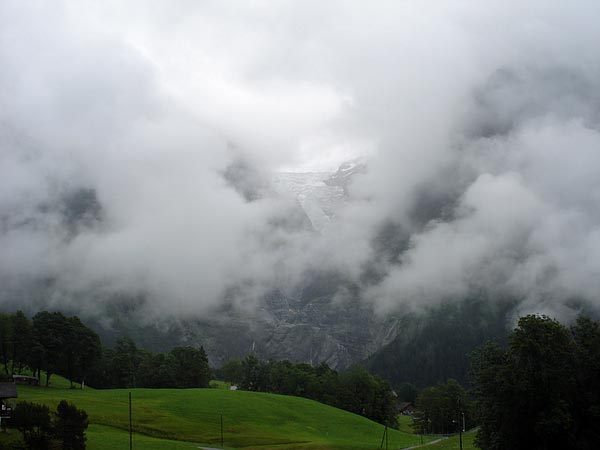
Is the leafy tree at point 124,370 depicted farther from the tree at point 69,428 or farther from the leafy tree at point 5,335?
the tree at point 69,428

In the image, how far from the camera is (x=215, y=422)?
95.4m

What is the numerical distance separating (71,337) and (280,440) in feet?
206

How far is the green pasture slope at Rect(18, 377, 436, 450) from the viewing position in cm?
7933

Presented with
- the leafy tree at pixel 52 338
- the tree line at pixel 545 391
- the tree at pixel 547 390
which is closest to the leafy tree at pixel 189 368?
the leafy tree at pixel 52 338

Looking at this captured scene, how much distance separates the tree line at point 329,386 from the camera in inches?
5979

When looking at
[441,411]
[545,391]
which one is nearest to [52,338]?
[441,411]

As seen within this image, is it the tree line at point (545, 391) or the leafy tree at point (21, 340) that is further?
the leafy tree at point (21, 340)

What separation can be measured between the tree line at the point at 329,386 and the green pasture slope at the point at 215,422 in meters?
26.3

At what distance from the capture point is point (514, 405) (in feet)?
200

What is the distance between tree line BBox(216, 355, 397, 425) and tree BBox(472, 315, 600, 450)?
299 feet

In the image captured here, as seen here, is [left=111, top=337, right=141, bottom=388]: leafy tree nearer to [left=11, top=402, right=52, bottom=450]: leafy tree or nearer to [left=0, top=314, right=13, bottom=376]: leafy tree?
[left=0, top=314, right=13, bottom=376]: leafy tree

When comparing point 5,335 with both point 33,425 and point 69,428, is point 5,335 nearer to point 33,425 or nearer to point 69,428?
point 33,425

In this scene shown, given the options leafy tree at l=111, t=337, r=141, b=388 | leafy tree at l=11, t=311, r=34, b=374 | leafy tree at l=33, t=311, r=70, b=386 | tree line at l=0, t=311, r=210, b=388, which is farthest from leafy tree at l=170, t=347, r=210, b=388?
leafy tree at l=11, t=311, r=34, b=374

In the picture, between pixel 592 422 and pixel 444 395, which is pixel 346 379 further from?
pixel 592 422
